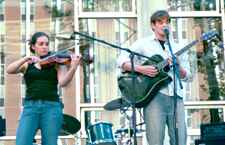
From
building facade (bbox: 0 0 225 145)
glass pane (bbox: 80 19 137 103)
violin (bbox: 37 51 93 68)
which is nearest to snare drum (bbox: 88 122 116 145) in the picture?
violin (bbox: 37 51 93 68)

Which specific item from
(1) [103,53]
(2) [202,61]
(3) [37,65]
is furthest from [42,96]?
(2) [202,61]

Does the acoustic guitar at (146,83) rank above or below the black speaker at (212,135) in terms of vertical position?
above

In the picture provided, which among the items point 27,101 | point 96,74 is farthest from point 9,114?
point 27,101

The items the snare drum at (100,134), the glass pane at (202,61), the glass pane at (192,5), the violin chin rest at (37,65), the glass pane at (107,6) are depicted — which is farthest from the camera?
the glass pane at (192,5)

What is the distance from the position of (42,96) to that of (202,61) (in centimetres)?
329

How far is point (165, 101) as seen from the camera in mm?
4449

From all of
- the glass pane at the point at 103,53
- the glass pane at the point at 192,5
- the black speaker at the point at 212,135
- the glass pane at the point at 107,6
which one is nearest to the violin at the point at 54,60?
the black speaker at the point at 212,135

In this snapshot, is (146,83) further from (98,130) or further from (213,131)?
(213,131)

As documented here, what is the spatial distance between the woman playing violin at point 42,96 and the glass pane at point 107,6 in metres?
2.77

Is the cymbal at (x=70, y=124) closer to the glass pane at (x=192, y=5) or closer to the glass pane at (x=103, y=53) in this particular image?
the glass pane at (x=103, y=53)

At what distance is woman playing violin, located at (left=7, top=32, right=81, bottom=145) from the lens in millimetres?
4508

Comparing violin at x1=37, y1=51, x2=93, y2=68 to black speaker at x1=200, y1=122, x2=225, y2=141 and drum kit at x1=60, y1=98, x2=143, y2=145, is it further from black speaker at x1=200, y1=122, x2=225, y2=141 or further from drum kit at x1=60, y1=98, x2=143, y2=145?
black speaker at x1=200, y1=122, x2=225, y2=141

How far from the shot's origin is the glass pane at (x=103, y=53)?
713 cm

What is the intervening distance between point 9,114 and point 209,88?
8.15 ft
